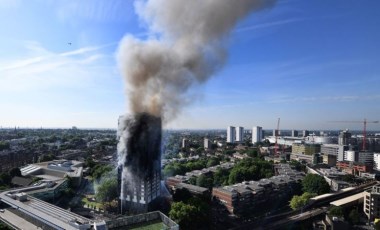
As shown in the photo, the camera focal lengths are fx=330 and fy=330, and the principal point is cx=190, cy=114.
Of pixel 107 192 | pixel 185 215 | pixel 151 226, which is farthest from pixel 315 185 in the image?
pixel 151 226

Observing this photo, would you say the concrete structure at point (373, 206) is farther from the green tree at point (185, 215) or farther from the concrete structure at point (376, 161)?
the concrete structure at point (376, 161)

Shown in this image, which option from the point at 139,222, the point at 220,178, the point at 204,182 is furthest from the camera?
the point at 220,178

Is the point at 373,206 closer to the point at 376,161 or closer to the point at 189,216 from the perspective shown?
the point at 189,216

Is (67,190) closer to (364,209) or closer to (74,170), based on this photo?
(74,170)

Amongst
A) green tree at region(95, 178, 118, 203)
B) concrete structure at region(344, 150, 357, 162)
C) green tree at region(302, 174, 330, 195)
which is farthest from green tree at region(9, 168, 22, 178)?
concrete structure at region(344, 150, 357, 162)

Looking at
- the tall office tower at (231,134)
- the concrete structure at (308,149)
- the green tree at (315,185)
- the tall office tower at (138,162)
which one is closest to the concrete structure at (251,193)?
the green tree at (315,185)

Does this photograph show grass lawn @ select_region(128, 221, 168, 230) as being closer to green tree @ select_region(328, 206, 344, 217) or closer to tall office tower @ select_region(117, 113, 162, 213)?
tall office tower @ select_region(117, 113, 162, 213)

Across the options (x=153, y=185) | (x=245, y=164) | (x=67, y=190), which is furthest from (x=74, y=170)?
(x=245, y=164)
